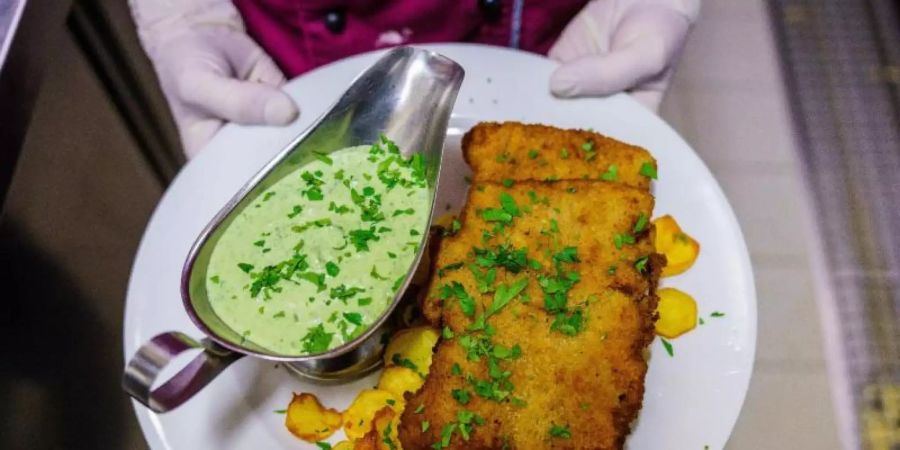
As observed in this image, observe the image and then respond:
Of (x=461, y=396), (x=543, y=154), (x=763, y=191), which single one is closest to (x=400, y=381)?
(x=461, y=396)

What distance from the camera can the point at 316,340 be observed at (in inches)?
44.2

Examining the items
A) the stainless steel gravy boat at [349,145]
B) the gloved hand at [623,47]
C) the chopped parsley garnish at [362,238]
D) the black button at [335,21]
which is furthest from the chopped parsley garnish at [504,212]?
the black button at [335,21]

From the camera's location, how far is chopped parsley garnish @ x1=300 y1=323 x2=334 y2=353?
1.12 meters

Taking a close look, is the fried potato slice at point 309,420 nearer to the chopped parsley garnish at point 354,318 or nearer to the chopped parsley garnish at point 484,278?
the chopped parsley garnish at point 354,318

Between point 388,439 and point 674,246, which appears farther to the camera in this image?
point 674,246

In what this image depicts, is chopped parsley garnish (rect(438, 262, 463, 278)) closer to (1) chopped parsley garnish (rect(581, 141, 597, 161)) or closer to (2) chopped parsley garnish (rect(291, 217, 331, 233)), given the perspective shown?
(2) chopped parsley garnish (rect(291, 217, 331, 233))

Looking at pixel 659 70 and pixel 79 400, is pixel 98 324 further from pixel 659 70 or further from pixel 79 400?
pixel 659 70

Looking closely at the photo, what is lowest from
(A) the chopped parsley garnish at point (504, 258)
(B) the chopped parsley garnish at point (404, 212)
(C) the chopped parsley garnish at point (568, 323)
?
(C) the chopped parsley garnish at point (568, 323)

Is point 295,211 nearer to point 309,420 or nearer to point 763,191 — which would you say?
point 309,420

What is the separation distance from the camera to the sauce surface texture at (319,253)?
3.74 feet

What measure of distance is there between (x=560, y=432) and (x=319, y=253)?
464 millimetres

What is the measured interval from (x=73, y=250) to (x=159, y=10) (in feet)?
1.86

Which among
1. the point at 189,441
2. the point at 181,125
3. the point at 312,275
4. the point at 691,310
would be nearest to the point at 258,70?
the point at 181,125

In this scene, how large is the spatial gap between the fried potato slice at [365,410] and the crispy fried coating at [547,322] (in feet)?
0.26
